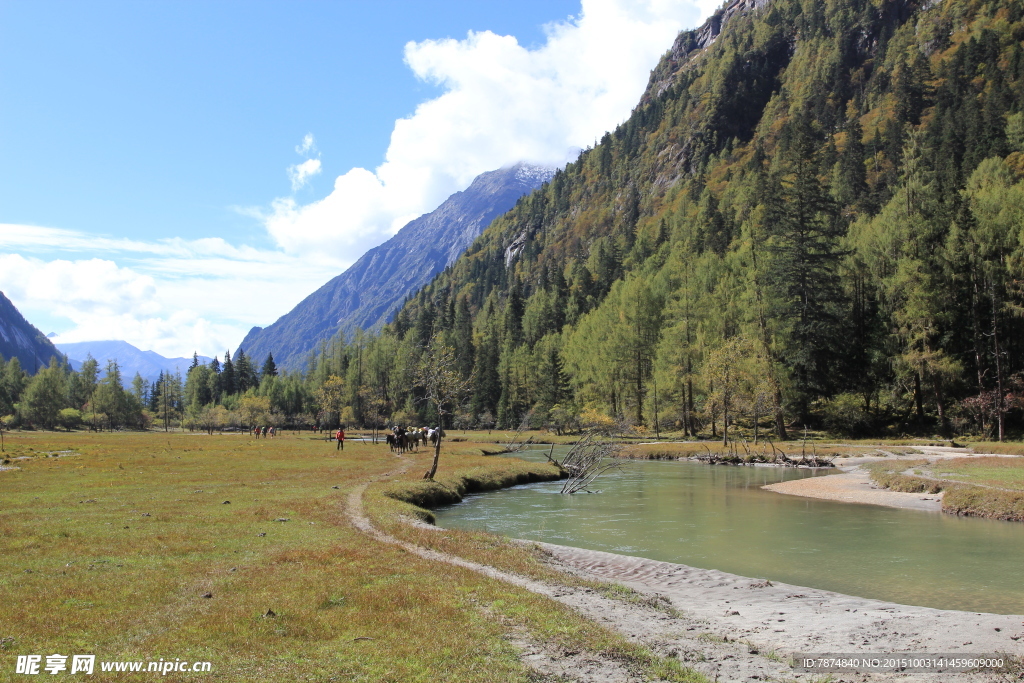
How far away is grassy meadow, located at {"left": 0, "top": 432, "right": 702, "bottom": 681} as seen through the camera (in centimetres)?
980

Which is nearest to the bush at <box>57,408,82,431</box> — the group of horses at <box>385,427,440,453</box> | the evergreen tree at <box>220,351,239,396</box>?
the evergreen tree at <box>220,351,239,396</box>

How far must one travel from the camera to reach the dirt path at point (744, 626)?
1051 cm

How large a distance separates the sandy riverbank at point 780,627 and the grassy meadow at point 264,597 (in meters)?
1.34

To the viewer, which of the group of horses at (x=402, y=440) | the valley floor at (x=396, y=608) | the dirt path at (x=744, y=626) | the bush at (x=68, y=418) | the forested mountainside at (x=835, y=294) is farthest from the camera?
the bush at (x=68, y=418)

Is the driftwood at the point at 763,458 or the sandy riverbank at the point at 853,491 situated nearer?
the sandy riverbank at the point at 853,491

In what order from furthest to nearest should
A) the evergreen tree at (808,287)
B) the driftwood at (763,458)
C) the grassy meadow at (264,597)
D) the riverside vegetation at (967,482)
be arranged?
the evergreen tree at (808,287) → the driftwood at (763,458) → the riverside vegetation at (967,482) → the grassy meadow at (264,597)

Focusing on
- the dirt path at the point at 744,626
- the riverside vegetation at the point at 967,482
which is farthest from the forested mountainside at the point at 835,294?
the dirt path at the point at 744,626

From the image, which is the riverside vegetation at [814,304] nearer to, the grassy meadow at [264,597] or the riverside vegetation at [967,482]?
the riverside vegetation at [967,482]

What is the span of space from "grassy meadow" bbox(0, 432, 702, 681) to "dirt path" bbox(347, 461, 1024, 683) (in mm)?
711

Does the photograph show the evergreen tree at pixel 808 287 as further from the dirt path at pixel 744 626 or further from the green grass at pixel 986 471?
the dirt path at pixel 744 626

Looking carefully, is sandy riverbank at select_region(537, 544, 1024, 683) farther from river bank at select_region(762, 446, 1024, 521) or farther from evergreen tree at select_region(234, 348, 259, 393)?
evergreen tree at select_region(234, 348, 259, 393)

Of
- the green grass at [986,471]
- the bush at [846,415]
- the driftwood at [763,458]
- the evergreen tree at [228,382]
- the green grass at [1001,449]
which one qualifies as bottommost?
the driftwood at [763,458]

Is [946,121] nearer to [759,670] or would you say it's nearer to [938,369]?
[938,369]

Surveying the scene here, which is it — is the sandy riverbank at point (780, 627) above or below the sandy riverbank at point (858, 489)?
above
